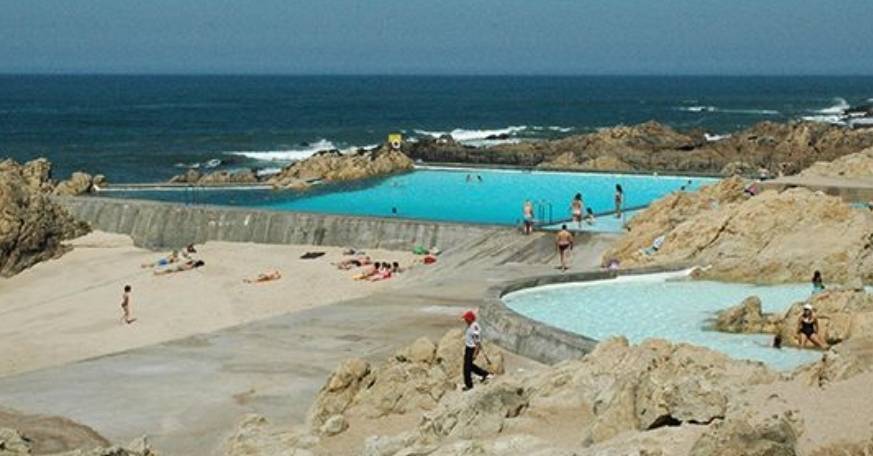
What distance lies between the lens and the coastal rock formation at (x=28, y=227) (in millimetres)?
27453

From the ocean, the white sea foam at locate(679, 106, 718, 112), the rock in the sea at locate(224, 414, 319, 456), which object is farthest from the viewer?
the white sea foam at locate(679, 106, 718, 112)

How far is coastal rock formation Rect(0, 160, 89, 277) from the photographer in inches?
1081

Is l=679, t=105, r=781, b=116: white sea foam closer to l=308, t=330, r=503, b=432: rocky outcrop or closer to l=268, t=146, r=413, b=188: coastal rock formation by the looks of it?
l=268, t=146, r=413, b=188: coastal rock formation

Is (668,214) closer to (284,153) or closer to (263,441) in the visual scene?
(263,441)

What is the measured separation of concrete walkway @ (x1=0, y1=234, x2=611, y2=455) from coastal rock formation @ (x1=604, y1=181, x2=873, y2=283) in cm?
334

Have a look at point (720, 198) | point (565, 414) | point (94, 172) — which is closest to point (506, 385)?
point (565, 414)

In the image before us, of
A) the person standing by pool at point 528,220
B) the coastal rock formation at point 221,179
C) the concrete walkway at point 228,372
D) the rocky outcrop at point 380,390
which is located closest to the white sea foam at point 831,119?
the coastal rock formation at point 221,179

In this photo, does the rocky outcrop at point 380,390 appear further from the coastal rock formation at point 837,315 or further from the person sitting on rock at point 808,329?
the coastal rock formation at point 837,315

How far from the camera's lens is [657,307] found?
54.1ft

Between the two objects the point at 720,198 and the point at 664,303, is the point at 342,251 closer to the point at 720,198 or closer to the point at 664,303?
the point at 720,198

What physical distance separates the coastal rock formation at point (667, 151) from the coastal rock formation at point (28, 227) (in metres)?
17.3

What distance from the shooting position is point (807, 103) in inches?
4931

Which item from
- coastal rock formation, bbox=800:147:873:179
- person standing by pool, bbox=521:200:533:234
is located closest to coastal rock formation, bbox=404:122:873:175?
coastal rock formation, bbox=800:147:873:179

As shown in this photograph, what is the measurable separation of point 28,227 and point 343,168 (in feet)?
41.8
